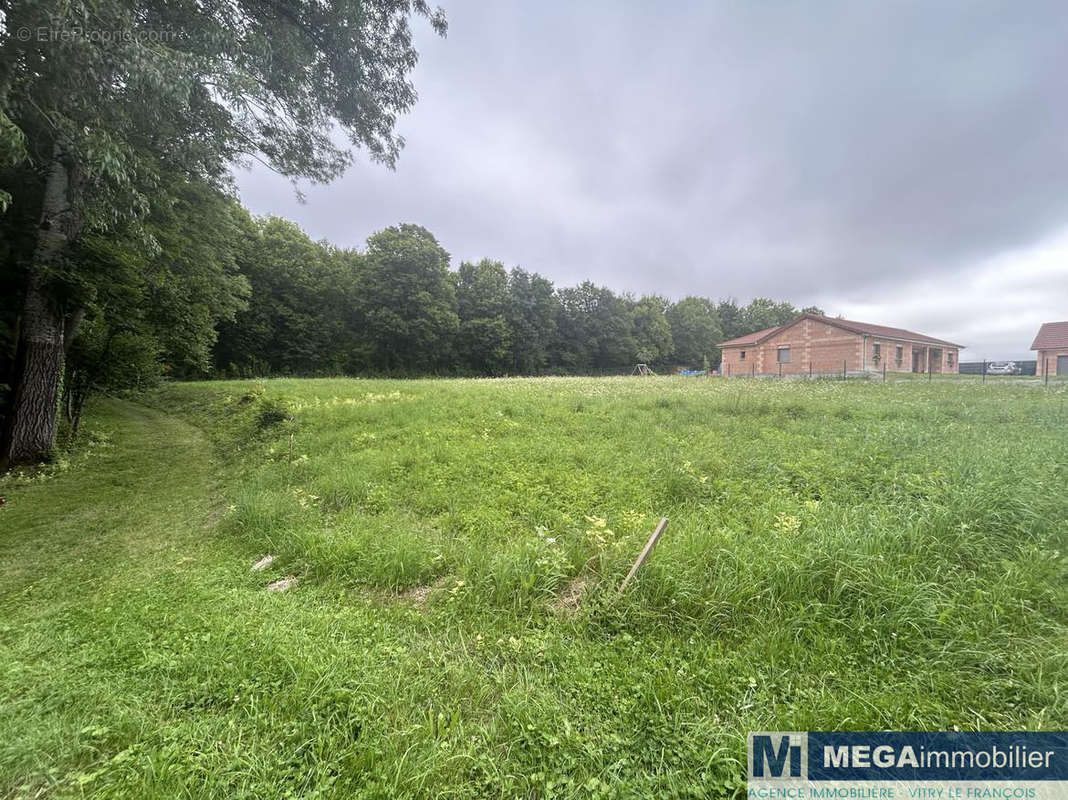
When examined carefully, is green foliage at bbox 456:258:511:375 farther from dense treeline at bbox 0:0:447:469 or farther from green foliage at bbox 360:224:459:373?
dense treeline at bbox 0:0:447:469

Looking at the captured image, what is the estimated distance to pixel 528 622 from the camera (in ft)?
10.2

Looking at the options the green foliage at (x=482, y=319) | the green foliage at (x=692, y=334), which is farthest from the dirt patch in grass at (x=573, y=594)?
the green foliage at (x=692, y=334)

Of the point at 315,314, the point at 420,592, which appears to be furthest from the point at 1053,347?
the point at 315,314

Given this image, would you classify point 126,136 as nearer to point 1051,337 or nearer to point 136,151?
point 136,151

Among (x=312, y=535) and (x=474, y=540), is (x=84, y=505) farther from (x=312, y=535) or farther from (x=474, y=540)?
(x=474, y=540)

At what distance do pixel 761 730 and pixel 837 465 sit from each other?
15.8 ft

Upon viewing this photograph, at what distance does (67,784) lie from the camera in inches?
73.2

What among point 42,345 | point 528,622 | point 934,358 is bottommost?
point 528,622

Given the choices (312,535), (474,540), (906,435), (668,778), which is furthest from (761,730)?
(906,435)

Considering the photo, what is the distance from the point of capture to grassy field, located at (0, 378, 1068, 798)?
6.59 ft

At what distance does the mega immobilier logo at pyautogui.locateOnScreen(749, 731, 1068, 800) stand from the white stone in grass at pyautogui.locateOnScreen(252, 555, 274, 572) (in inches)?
184

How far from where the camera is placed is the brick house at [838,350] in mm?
28391

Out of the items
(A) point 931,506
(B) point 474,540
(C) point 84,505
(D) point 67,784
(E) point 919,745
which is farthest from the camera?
(C) point 84,505

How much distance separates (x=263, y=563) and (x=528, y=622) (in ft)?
10.6
